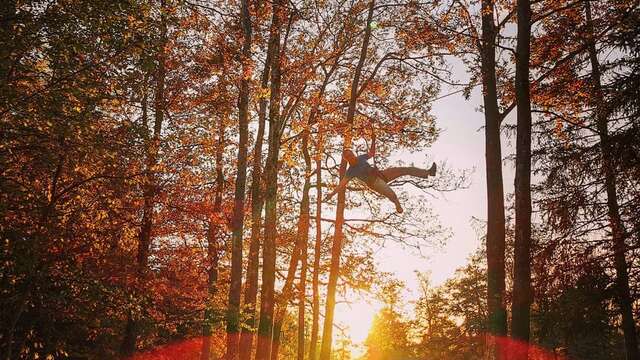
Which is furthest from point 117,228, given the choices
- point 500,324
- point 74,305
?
Result: point 500,324

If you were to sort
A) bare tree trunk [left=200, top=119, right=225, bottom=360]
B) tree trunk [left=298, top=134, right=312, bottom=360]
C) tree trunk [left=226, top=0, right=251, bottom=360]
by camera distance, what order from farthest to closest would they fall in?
1. tree trunk [left=298, top=134, right=312, bottom=360]
2. bare tree trunk [left=200, top=119, right=225, bottom=360]
3. tree trunk [left=226, top=0, right=251, bottom=360]

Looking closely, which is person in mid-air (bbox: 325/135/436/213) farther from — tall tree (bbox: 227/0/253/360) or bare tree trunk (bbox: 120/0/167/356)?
bare tree trunk (bbox: 120/0/167/356)

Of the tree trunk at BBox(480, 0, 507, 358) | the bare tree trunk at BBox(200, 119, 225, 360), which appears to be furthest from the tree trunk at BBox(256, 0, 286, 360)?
the bare tree trunk at BBox(200, 119, 225, 360)

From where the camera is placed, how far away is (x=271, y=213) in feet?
33.2

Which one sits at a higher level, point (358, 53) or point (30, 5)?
point (358, 53)

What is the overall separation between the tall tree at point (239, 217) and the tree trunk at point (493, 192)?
5789mm

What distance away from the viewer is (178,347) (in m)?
20.4

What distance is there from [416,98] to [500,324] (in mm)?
8677

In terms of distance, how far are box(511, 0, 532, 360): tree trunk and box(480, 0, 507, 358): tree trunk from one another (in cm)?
65

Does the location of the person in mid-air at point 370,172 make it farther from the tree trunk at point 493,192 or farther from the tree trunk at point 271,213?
the tree trunk at point 271,213

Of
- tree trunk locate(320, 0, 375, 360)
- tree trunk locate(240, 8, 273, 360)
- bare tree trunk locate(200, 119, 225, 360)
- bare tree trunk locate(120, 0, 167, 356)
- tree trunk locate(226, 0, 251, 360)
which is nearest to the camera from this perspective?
tree trunk locate(226, 0, 251, 360)

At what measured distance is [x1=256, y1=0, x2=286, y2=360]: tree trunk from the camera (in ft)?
32.1

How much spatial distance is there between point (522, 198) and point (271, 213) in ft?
17.0

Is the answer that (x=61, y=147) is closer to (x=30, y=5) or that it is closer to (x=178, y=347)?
(x=30, y=5)
